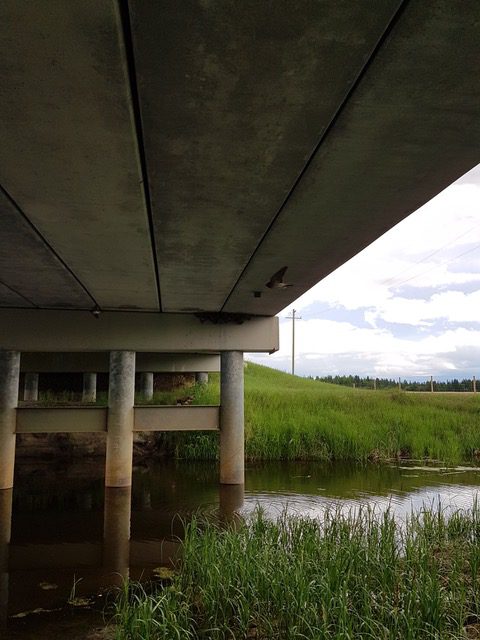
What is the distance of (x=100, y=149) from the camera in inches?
176

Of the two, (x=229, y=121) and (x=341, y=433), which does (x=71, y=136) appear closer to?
(x=229, y=121)

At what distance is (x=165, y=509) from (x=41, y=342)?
15.2ft

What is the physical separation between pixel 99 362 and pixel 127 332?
8373mm

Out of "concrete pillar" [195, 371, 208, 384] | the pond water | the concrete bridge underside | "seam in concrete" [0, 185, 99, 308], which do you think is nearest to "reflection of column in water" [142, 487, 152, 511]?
the pond water

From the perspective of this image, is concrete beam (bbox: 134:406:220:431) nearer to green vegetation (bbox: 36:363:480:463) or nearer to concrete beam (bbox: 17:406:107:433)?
concrete beam (bbox: 17:406:107:433)

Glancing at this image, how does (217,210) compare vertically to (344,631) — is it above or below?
above

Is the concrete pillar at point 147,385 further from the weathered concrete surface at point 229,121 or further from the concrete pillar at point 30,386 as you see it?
the weathered concrete surface at point 229,121

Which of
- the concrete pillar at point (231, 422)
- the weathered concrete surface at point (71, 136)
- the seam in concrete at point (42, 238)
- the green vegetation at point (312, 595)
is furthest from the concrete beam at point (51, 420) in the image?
the green vegetation at point (312, 595)

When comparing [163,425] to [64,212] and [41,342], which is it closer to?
[41,342]

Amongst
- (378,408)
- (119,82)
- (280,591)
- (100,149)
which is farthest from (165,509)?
(378,408)

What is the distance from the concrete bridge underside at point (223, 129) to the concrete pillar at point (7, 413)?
463 cm

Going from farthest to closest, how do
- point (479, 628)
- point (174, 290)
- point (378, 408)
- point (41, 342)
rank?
1. point (378, 408)
2. point (41, 342)
3. point (174, 290)
4. point (479, 628)

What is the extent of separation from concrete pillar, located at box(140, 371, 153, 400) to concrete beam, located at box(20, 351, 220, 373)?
3.63 ft

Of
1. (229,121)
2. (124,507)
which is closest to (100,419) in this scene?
(124,507)
